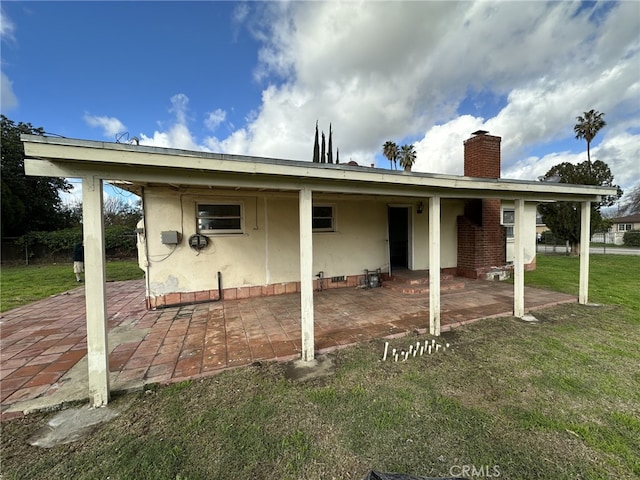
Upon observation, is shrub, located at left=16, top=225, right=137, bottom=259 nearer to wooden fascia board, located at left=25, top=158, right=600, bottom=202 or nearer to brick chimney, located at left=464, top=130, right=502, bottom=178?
wooden fascia board, located at left=25, top=158, right=600, bottom=202

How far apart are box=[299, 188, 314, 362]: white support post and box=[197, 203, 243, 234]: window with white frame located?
10.9 feet

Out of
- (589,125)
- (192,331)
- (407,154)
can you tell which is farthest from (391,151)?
(192,331)

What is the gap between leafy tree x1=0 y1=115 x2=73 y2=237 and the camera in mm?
14469

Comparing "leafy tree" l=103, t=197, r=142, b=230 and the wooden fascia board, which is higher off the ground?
"leafy tree" l=103, t=197, r=142, b=230

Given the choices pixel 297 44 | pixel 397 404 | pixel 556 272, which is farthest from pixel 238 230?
pixel 556 272

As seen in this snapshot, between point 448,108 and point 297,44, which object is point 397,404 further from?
point 448,108

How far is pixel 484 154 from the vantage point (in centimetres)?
792

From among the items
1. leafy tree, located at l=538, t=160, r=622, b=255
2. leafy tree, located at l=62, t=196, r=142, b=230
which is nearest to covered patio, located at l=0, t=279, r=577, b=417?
leafy tree, located at l=538, t=160, r=622, b=255

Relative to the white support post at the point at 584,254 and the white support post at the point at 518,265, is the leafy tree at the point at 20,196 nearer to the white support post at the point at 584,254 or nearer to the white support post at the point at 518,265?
the white support post at the point at 518,265

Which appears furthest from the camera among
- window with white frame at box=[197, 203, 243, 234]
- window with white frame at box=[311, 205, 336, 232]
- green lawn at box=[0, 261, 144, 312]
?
window with white frame at box=[311, 205, 336, 232]

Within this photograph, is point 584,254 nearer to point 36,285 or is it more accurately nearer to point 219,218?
point 219,218

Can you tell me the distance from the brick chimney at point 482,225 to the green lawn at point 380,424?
4.57 m

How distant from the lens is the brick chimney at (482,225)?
25.6 feet

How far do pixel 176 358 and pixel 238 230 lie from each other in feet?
11.0
